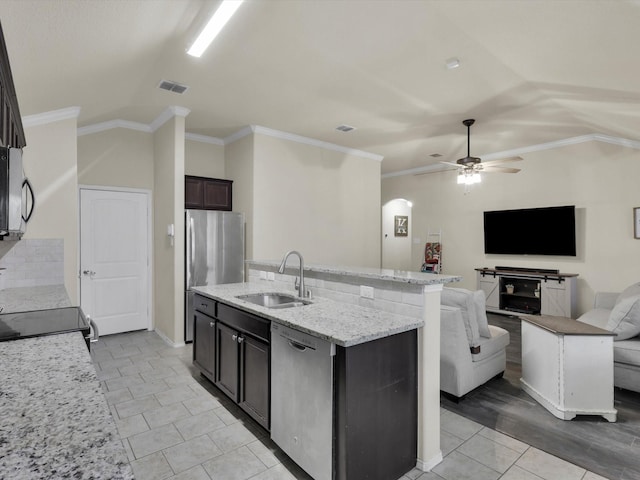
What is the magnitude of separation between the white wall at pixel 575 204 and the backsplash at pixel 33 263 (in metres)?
6.52

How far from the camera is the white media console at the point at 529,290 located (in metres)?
5.40

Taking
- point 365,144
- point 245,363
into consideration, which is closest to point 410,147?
point 365,144

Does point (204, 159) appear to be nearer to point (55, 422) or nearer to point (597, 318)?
point (55, 422)

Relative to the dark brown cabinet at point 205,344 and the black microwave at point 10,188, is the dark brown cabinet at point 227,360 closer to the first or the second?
the dark brown cabinet at point 205,344

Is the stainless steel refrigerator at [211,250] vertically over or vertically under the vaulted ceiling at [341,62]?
under

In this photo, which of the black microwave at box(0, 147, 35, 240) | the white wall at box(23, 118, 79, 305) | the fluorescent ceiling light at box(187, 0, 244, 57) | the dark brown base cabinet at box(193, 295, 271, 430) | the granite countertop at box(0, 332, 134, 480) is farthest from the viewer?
the white wall at box(23, 118, 79, 305)

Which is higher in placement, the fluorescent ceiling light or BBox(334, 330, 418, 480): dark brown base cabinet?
the fluorescent ceiling light

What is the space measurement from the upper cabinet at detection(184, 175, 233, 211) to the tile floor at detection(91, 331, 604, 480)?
2.51 meters

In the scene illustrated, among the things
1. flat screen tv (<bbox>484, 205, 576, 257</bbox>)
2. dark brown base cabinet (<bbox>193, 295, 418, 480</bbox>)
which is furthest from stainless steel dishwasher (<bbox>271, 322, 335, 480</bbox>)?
flat screen tv (<bbox>484, 205, 576, 257</bbox>)

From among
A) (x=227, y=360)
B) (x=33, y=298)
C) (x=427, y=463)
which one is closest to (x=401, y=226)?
(x=227, y=360)

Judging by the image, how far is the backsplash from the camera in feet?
11.0

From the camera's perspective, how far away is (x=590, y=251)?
5457 mm

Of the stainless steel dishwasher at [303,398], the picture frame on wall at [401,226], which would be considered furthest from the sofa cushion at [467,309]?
the picture frame on wall at [401,226]

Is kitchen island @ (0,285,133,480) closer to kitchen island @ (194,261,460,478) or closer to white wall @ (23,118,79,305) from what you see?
kitchen island @ (194,261,460,478)
